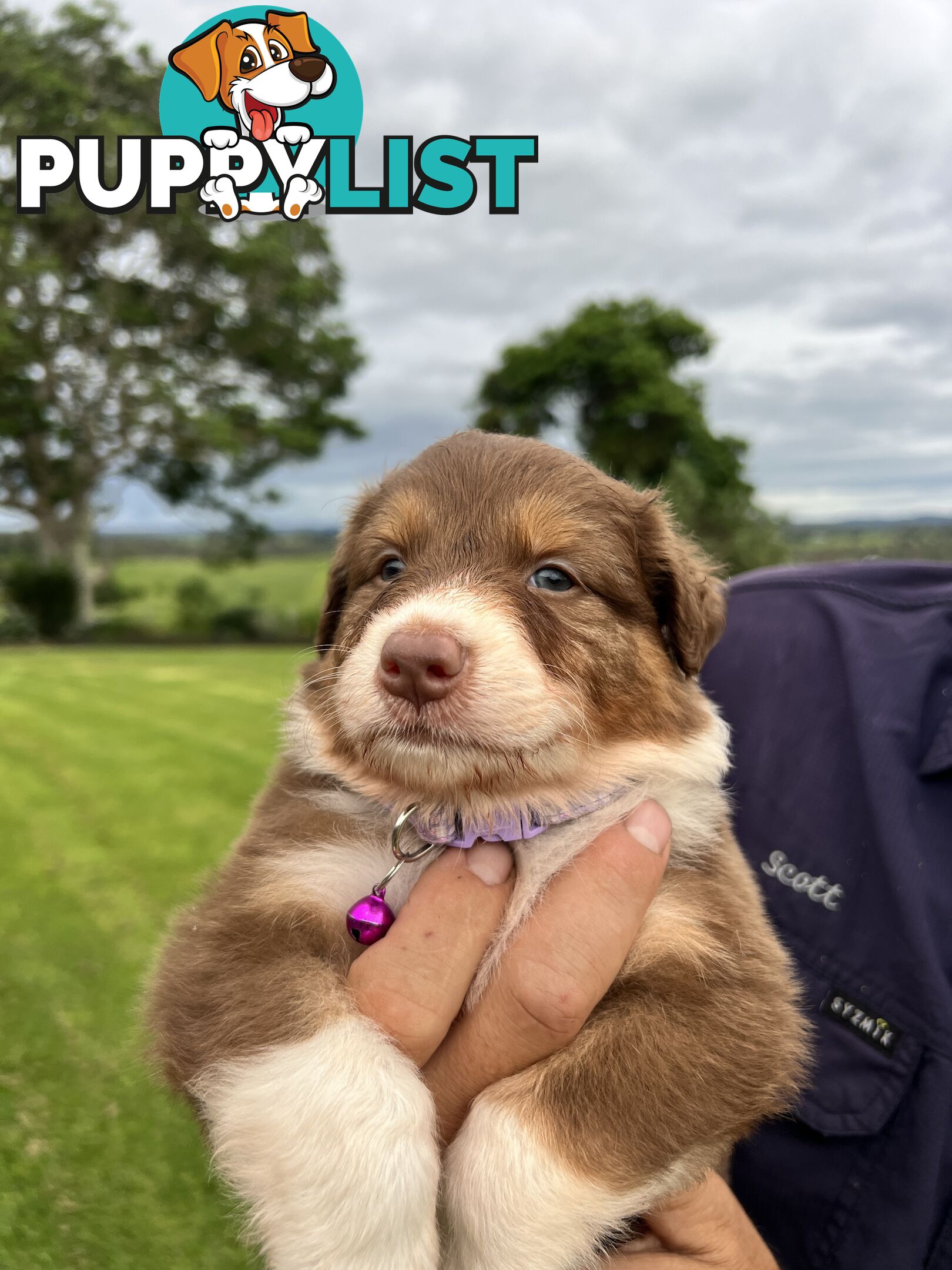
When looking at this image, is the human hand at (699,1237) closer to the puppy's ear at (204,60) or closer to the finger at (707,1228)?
the finger at (707,1228)

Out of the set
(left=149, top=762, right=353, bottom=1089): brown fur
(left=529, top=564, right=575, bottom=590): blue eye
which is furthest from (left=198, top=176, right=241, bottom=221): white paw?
(left=149, top=762, right=353, bottom=1089): brown fur

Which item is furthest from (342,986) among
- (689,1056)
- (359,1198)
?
(689,1056)

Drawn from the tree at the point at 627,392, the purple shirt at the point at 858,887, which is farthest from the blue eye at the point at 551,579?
the tree at the point at 627,392

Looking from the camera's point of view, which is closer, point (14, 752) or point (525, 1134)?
point (525, 1134)

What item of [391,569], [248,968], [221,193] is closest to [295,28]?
[221,193]

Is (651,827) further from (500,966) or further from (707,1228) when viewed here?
(707,1228)

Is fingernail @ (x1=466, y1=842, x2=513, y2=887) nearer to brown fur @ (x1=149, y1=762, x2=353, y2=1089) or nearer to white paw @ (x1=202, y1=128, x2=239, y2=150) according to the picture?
brown fur @ (x1=149, y1=762, x2=353, y2=1089)

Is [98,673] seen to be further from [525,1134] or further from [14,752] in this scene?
[525,1134]
